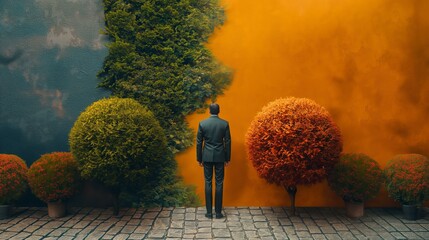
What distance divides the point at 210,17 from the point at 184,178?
3282 millimetres

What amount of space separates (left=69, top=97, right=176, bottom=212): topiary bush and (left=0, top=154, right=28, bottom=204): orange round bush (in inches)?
48.4

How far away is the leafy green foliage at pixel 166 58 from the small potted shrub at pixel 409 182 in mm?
3651

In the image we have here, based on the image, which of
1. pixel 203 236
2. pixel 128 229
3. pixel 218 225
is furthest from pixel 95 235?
pixel 218 225

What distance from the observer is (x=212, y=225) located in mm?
7402

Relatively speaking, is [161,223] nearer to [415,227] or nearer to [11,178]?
[11,178]

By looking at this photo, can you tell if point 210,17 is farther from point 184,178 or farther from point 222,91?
point 184,178

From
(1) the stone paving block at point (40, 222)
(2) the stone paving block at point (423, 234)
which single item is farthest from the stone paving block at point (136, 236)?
(2) the stone paving block at point (423, 234)

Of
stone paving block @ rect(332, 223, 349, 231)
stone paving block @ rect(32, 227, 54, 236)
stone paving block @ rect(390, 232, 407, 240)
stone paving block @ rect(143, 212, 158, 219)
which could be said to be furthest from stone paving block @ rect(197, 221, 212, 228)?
stone paving block @ rect(390, 232, 407, 240)

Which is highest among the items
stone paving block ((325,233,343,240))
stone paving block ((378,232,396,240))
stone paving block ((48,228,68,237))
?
stone paving block ((48,228,68,237))

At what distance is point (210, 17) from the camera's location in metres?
8.45

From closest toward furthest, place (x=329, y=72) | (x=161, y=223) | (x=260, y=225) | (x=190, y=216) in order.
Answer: (x=260, y=225) < (x=161, y=223) < (x=190, y=216) < (x=329, y=72)

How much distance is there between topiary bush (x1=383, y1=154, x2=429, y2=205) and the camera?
296 inches

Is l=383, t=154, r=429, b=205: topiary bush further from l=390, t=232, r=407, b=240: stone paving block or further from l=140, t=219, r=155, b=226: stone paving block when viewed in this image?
l=140, t=219, r=155, b=226: stone paving block

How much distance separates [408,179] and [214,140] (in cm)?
356
